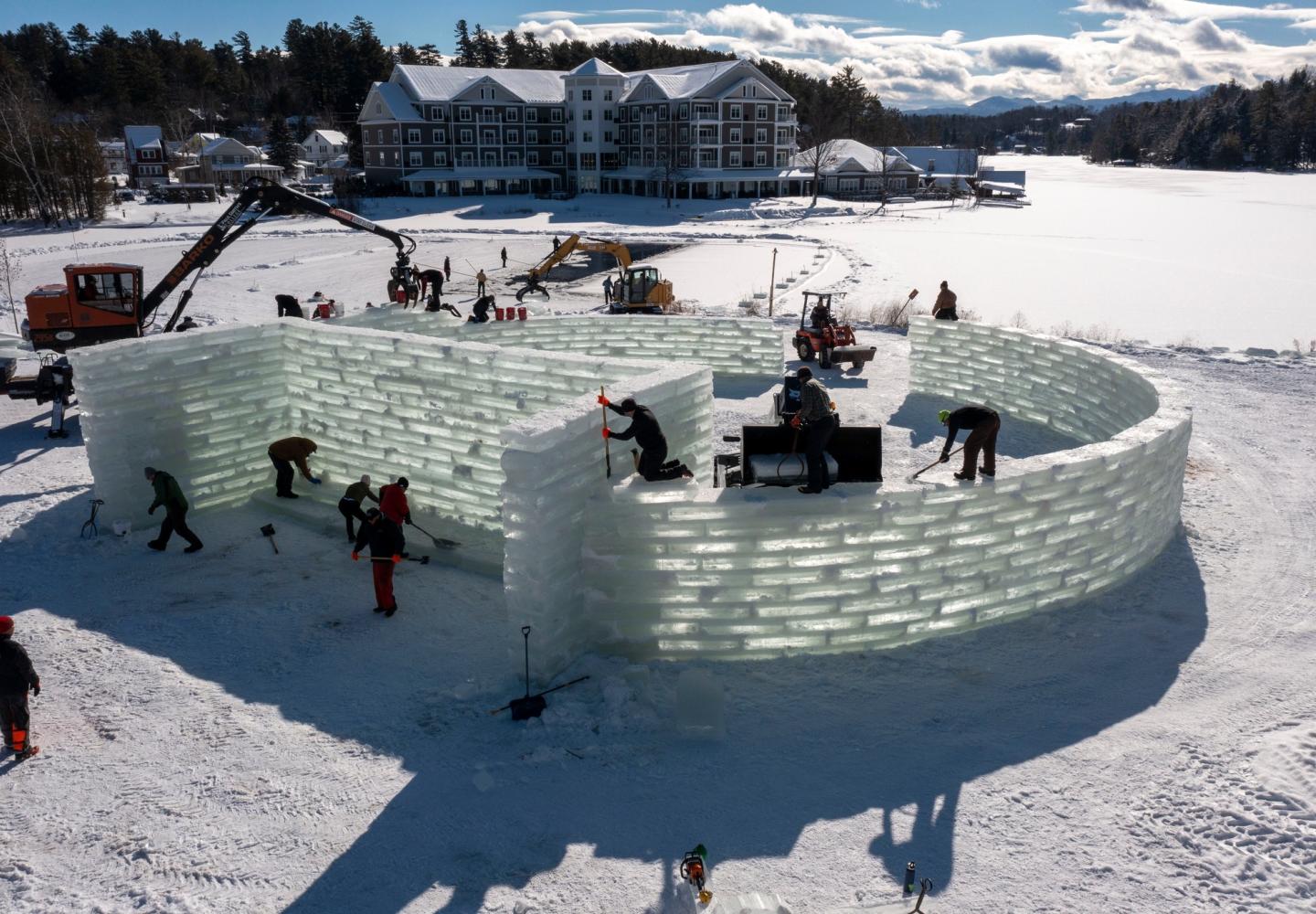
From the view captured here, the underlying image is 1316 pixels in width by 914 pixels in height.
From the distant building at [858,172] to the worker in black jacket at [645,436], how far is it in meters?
66.7

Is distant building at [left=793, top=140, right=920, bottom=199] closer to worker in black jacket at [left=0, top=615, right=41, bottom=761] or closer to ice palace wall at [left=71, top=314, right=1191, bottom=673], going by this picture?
ice palace wall at [left=71, top=314, right=1191, bottom=673]

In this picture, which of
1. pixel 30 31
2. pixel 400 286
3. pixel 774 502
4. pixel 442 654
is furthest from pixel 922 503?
pixel 30 31

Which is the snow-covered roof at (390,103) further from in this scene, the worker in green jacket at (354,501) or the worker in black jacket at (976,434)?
the worker in black jacket at (976,434)

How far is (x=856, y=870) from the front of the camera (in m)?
6.45

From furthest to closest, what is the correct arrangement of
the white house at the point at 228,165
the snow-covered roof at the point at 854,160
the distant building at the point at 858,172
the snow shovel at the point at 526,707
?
1. the white house at the point at 228,165
2. the snow-covered roof at the point at 854,160
3. the distant building at the point at 858,172
4. the snow shovel at the point at 526,707

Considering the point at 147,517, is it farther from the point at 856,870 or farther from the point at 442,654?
the point at 856,870

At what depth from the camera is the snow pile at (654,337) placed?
61.3 ft

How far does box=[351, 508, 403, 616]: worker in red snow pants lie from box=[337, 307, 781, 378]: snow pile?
8380 mm

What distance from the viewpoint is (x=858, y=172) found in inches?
2977

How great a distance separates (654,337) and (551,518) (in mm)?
11825

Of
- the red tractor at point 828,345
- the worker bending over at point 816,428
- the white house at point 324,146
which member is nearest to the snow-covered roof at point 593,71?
the white house at point 324,146

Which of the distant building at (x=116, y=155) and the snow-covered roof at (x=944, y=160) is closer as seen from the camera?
the snow-covered roof at (x=944, y=160)

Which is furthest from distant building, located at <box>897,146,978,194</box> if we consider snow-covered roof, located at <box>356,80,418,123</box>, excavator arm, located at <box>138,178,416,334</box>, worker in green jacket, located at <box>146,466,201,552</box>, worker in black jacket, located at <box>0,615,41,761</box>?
worker in black jacket, located at <box>0,615,41,761</box>

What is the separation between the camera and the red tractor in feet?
66.8
